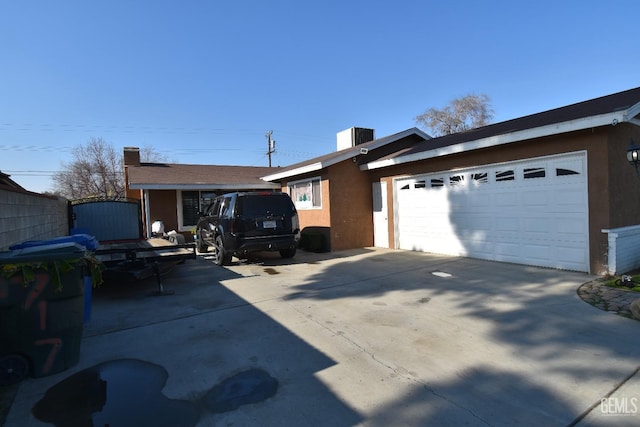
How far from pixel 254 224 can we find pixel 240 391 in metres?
6.17

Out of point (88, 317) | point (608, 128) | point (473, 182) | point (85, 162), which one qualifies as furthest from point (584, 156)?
point (85, 162)

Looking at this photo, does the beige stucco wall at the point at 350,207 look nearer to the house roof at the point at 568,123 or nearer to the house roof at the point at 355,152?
the house roof at the point at 355,152

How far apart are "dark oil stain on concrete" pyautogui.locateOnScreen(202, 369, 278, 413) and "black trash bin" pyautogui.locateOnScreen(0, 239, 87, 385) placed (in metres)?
1.64

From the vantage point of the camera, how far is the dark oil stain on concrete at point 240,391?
9.69 feet

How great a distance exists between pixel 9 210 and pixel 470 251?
9308 millimetres

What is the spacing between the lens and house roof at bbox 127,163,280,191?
14424 millimetres

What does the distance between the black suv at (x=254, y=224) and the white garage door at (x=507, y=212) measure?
3934 mm

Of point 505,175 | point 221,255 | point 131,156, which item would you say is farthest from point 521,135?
point 131,156

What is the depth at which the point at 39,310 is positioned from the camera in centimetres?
332

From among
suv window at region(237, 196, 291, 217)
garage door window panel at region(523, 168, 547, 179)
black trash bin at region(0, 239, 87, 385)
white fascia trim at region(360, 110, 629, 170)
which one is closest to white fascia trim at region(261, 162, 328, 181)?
white fascia trim at region(360, 110, 629, 170)

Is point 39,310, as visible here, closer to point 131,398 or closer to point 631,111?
point 131,398

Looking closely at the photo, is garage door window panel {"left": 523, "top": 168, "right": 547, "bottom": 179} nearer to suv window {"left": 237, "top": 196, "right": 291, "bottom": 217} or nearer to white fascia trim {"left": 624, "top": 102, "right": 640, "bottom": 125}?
white fascia trim {"left": 624, "top": 102, "right": 640, "bottom": 125}

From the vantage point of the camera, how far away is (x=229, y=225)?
29.7 feet

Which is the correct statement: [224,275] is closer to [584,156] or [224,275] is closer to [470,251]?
[470,251]
